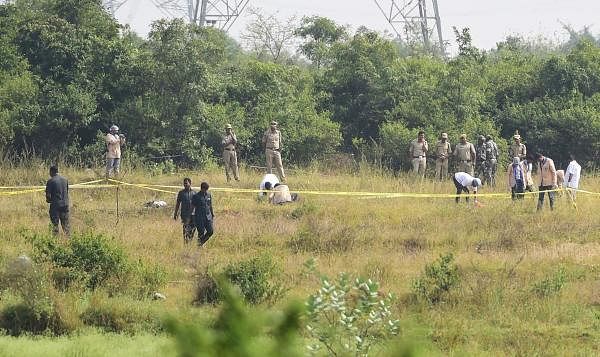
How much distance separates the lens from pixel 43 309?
11188 mm

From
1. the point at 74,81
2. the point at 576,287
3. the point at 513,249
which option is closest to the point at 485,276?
the point at 576,287

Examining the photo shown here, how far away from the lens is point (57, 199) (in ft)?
50.5

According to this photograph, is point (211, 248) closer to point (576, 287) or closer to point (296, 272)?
point (296, 272)

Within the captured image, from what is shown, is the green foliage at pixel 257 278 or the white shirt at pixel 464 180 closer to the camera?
the green foliage at pixel 257 278

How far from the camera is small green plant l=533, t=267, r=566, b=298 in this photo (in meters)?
12.3

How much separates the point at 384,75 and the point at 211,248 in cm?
1575

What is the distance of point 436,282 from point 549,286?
144 cm

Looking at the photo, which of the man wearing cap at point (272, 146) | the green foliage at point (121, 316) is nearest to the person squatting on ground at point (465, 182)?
the man wearing cap at point (272, 146)

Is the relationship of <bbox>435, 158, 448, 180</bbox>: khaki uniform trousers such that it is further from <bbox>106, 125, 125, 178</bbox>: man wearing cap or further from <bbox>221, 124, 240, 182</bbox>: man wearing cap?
<bbox>106, 125, 125, 178</bbox>: man wearing cap

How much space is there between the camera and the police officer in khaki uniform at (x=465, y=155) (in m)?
22.4

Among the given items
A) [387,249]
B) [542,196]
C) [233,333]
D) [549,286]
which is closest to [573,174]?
[542,196]

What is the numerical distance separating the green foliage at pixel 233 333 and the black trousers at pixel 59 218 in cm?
1337

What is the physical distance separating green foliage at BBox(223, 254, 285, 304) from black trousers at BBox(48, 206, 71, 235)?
3.95 m

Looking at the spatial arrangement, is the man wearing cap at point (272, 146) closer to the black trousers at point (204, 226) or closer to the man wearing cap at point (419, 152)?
the man wearing cap at point (419, 152)
